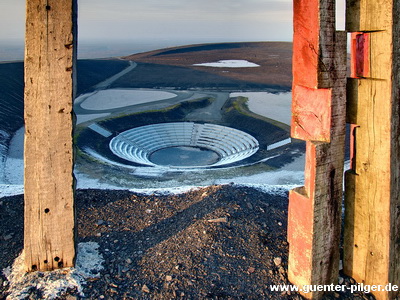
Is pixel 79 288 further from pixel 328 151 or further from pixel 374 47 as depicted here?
pixel 374 47

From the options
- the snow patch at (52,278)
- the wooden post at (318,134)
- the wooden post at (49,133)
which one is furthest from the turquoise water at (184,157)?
the wooden post at (318,134)

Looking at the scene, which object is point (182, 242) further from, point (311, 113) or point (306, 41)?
point (306, 41)

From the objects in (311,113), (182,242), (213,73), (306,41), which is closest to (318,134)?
(311,113)

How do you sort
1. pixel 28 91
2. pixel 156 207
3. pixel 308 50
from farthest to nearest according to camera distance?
pixel 156 207
pixel 28 91
pixel 308 50

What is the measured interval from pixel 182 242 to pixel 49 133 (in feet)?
7.35

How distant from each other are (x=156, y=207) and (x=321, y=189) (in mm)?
3332

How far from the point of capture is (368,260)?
487cm

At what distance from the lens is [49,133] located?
187 inches

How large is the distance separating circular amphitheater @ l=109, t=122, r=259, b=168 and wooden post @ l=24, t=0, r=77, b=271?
16.9 meters

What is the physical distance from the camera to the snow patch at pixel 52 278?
4.59 m

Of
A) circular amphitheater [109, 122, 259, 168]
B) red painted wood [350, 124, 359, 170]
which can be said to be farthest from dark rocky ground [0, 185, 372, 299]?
circular amphitheater [109, 122, 259, 168]

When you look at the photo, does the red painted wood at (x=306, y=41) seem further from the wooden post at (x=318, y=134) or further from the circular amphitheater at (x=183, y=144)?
the circular amphitheater at (x=183, y=144)

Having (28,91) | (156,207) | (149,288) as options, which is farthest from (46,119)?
(156,207)

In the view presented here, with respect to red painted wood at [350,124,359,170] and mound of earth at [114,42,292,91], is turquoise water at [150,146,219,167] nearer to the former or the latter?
mound of earth at [114,42,292,91]
